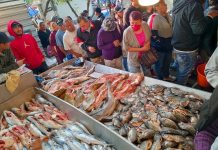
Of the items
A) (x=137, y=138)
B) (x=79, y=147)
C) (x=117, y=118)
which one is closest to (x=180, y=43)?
(x=117, y=118)

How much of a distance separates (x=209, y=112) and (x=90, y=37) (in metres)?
4.08

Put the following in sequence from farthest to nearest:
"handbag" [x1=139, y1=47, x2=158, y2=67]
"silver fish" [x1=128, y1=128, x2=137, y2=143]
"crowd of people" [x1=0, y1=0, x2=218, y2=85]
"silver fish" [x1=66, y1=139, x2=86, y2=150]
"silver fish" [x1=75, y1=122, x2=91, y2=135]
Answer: "handbag" [x1=139, y1=47, x2=158, y2=67]
"crowd of people" [x1=0, y1=0, x2=218, y2=85]
"silver fish" [x1=75, y1=122, x2=91, y2=135]
"silver fish" [x1=66, y1=139, x2=86, y2=150]
"silver fish" [x1=128, y1=128, x2=137, y2=143]

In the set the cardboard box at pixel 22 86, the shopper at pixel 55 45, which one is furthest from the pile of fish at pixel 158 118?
the shopper at pixel 55 45

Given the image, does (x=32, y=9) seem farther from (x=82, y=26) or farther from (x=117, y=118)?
(x=117, y=118)

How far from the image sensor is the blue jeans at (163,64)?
212 inches

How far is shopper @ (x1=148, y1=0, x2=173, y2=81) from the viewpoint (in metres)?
4.80

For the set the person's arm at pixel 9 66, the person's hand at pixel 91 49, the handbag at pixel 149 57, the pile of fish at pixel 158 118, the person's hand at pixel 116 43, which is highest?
the person's arm at pixel 9 66

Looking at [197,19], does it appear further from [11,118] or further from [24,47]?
[24,47]

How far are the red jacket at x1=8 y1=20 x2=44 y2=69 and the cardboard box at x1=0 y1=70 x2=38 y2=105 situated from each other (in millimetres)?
1356

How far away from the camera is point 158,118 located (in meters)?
2.93

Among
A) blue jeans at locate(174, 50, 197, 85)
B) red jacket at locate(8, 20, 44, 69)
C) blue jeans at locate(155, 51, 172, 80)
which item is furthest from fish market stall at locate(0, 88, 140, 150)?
blue jeans at locate(155, 51, 172, 80)

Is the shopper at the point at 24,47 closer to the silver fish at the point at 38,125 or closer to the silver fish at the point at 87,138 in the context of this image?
the silver fish at the point at 38,125

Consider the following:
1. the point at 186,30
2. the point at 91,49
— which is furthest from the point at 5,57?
the point at 186,30

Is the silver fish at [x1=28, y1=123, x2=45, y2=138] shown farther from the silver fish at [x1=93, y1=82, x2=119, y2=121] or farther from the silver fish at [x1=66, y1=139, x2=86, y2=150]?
the silver fish at [x1=93, y1=82, x2=119, y2=121]
